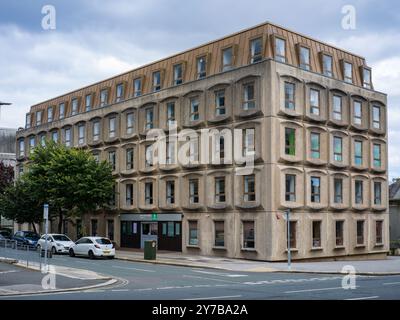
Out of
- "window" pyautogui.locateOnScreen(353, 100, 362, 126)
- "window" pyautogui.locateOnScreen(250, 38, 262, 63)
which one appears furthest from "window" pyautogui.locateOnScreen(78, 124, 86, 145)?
"window" pyautogui.locateOnScreen(353, 100, 362, 126)

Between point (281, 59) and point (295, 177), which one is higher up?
point (281, 59)

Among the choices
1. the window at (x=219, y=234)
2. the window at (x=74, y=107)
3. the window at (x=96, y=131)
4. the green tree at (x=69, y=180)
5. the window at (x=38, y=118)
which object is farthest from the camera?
the window at (x=38, y=118)

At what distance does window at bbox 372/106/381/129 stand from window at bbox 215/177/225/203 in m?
13.4

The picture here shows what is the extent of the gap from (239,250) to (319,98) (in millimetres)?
11853

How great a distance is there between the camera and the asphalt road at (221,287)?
18.1 meters

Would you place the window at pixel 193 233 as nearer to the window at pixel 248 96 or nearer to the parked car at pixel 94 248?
the parked car at pixel 94 248

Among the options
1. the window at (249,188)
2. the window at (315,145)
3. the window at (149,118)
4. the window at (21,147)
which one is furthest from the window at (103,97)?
the window at (315,145)

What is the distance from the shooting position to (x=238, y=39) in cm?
4094

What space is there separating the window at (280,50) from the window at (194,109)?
670 cm

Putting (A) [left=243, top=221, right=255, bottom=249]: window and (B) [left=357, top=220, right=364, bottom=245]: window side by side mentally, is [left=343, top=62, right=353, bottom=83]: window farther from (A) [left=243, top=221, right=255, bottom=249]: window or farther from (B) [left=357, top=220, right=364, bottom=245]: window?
(A) [left=243, top=221, right=255, bottom=249]: window

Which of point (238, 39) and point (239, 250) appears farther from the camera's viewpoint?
point (238, 39)

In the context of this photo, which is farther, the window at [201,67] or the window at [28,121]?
the window at [28,121]
